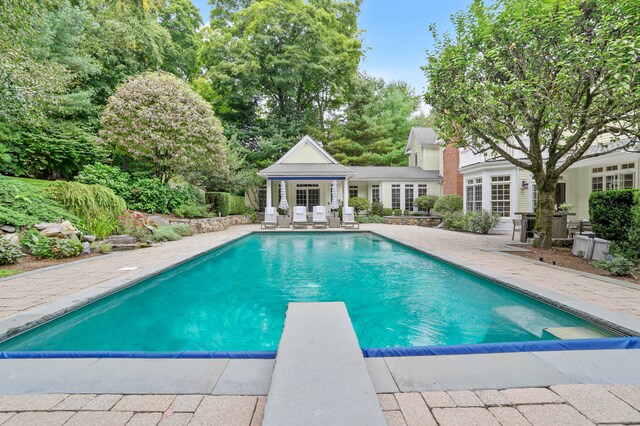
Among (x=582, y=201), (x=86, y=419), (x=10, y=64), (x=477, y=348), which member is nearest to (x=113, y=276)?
(x=86, y=419)

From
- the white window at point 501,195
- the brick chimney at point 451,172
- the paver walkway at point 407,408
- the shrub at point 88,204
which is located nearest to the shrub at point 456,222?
the white window at point 501,195

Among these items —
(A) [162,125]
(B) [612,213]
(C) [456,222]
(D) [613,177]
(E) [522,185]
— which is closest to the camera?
→ (B) [612,213]

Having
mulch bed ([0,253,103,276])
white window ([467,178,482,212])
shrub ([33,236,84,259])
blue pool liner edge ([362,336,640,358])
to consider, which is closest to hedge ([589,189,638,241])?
blue pool liner edge ([362,336,640,358])

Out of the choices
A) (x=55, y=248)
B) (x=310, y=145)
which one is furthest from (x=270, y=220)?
(x=55, y=248)

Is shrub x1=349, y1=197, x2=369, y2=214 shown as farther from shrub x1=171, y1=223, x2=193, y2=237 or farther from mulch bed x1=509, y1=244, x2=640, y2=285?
mulch bed x1=509, y1=244, x2=640, y2=285

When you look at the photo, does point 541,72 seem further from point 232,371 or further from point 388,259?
point 232,371

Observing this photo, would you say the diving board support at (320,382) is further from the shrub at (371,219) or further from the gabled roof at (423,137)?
the gabled roof at (423,137)

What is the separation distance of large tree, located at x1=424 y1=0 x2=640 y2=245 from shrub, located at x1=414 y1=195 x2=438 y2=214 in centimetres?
1007

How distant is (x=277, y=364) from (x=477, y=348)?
64.9 inches

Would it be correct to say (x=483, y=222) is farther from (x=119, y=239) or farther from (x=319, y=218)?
(x=119, y=239)

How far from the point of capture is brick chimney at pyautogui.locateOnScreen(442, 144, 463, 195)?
18.0m

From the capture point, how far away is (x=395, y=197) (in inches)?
821

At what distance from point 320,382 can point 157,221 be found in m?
11.1

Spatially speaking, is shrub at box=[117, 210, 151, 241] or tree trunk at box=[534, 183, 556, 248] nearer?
tree trunk at box=[534, 183, 556, 248]
